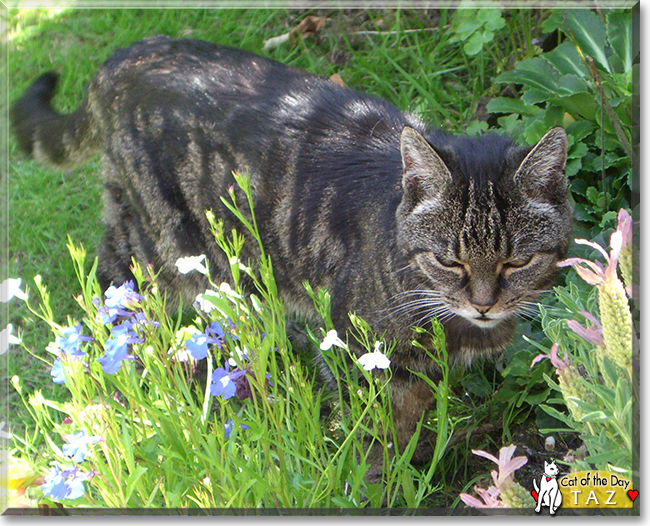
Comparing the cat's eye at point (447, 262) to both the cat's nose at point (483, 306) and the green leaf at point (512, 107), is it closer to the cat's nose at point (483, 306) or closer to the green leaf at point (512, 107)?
the cat's nose at point (483, 306)

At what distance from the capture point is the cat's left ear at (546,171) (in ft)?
6.86

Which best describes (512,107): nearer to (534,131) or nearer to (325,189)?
(534,131)

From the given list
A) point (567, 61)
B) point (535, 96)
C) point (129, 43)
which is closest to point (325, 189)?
point (535, 96)

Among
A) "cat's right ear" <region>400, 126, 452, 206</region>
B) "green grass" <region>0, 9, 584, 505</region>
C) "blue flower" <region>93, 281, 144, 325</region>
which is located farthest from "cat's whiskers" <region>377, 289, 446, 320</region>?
"green grass" <region>0, 9, 584, 505</region>

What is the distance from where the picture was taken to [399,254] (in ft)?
7.95

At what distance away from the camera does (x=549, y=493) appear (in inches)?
61.7

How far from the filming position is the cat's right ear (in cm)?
216

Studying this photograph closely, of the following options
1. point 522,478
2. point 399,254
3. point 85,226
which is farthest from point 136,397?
point 85,226

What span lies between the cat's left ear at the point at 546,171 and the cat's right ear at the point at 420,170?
23cm

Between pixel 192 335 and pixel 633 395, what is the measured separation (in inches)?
39.6

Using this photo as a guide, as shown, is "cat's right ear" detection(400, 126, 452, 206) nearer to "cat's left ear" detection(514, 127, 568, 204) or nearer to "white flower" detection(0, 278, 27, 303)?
"cat's left ear" detection(514, 127, 568, 204)

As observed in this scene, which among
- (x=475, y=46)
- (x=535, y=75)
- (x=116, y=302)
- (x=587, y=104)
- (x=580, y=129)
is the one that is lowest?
(x=116, y=302)

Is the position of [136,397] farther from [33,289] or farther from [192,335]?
[33,289]

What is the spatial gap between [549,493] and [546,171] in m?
1.00
